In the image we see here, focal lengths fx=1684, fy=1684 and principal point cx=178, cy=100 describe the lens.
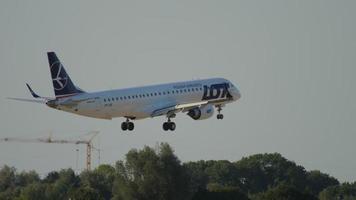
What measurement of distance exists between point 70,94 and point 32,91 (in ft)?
16.9

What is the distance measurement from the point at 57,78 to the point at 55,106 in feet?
12.0

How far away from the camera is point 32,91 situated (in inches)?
7751

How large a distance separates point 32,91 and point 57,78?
433cm

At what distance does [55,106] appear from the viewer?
651 ft

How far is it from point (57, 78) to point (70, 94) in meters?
2.45

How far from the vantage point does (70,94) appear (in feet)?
655

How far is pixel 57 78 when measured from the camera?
19988cm
